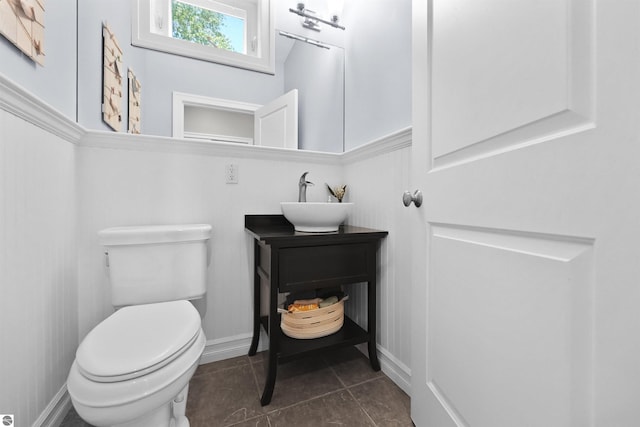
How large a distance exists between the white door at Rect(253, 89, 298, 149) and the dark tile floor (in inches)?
50.1

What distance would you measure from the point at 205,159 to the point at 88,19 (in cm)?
79

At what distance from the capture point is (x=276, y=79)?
175 centimetres

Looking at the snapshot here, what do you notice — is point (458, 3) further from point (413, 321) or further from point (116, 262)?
point (116, 262)

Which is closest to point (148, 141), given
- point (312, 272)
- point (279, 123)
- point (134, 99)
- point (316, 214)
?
point (134, 99)

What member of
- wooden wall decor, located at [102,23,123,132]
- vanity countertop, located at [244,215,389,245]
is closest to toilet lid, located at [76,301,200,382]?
vanity countertop, located at [244,215,389,245]

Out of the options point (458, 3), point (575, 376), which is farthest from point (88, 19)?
point (575, 376)

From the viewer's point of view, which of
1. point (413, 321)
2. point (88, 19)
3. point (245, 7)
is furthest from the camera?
point (245, 7)

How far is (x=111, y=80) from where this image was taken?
4.66ft

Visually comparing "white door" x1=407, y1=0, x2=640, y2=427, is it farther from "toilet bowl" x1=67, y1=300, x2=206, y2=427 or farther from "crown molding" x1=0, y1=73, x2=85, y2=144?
"crown molding" x1=0, y1=73, x2=85, y2=144

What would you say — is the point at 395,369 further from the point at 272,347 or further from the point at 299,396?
the point at 272,347

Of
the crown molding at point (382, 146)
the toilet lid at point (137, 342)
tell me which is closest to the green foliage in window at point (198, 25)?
the crown molding at point (382, 146)

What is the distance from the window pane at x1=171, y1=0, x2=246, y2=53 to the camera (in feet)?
5.10

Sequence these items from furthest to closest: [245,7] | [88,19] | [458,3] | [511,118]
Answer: [245,7] → [88,19] → [458,3] → [511,118]

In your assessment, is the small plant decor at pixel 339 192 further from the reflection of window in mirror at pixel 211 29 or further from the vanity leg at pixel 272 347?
the reflection of window in mirror at pixel 211 29
